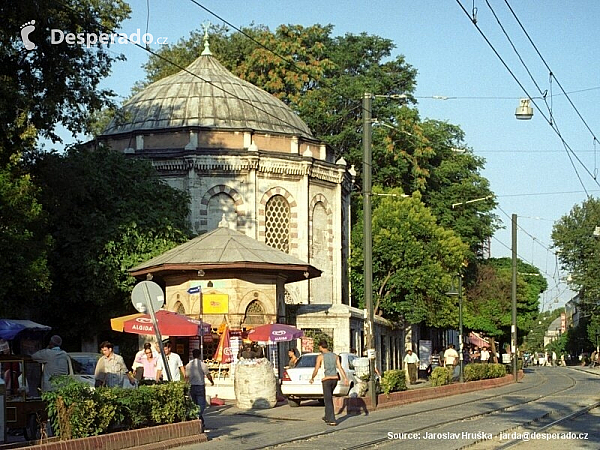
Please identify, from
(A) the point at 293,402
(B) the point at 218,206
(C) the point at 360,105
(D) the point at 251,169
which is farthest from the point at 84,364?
(C) the point at 360,105

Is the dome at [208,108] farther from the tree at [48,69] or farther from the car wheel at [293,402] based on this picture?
the car wheel at [293,402]

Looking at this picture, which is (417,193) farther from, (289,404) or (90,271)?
(289,404)

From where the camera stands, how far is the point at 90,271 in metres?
37.4

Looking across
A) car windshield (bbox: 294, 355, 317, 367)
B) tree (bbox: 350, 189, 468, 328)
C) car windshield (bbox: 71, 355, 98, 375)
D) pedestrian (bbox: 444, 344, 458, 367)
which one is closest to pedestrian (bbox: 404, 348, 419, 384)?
pedestrian (bbox: 444, 344, 458, 367)

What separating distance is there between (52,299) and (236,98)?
567 inches

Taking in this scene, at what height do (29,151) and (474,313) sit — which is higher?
(29,151)

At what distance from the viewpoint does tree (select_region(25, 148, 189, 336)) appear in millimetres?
37438

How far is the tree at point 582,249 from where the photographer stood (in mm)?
88188

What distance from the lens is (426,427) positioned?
19844mm

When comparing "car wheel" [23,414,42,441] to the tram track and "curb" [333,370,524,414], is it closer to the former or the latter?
the tram track

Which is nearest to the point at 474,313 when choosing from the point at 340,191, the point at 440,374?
the point at 340,191

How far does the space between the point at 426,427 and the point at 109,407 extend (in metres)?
6.51

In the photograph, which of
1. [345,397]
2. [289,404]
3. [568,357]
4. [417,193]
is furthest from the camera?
[568,357]

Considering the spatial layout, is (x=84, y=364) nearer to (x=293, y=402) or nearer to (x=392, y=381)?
(x=293, y=402)
